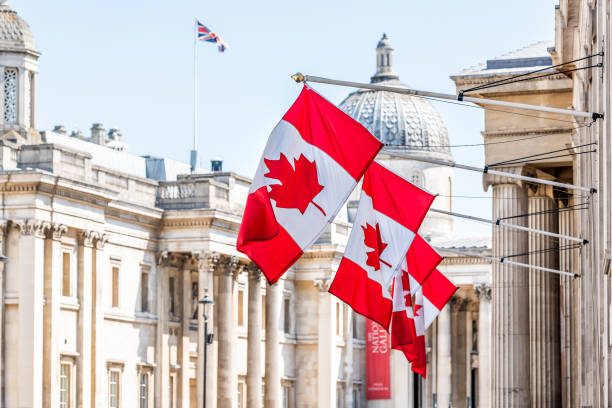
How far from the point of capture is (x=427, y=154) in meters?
134

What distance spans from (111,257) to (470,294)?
137 ft

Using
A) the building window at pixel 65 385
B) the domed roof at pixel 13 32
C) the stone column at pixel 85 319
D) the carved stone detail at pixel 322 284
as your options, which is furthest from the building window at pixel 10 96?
the carved stone detail at pixel 322 284

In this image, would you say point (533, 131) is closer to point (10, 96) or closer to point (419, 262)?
point (419, 262)

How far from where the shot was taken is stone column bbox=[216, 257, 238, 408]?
87188mm

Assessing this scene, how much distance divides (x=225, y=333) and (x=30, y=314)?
732 inches

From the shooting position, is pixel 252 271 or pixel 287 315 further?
pixel 287 315

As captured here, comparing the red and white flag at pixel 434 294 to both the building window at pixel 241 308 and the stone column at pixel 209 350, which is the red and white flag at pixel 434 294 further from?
the building window at pixel 241 308

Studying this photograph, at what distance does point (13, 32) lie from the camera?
76375 mm

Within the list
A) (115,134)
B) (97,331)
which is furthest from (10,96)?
(115,134)

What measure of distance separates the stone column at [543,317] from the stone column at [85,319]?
3304cm

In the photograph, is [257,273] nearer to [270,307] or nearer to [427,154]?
[270,307]

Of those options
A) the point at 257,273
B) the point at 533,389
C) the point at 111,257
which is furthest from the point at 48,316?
the point at 533,389

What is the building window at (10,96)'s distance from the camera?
75.9 meters

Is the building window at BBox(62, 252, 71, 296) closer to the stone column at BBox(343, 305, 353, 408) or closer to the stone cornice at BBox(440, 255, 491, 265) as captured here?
the stone column at BBox(343, 305, 353, 408)
